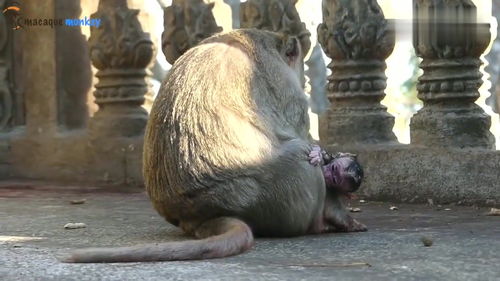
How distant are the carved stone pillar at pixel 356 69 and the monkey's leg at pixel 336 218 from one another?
62.3 inches

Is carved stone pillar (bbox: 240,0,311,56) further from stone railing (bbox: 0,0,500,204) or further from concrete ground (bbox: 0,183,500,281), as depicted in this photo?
concrete ground (bbox: 0,183,500,281)

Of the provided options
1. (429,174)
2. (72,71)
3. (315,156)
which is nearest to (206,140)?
(315,156)

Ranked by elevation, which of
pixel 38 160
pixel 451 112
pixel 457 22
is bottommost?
pixel 38 160

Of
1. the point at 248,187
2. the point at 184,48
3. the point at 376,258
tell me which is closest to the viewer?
the point at 376,258

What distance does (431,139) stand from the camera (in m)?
5.92

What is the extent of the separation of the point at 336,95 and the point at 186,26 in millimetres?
1126

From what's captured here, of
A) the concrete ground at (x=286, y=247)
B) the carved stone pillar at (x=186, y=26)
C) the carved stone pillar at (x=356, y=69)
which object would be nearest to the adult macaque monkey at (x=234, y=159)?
the concrete ground at (x=286, y=247)

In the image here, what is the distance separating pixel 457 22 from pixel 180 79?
1840mm

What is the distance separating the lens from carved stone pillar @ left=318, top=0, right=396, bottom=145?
6.18 meters

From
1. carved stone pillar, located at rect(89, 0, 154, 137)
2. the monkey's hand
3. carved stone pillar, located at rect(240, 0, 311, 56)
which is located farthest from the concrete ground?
carved stone pillar, located at rect(89, 0, 154, 137)

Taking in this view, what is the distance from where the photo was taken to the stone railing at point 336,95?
582cm

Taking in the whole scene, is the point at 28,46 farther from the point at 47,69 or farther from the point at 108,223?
the point at 108,223

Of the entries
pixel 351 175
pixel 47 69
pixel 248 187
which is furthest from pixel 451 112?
pixel 47 69

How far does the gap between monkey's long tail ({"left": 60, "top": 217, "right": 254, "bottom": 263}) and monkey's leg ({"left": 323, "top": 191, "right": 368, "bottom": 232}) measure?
0.72 meters
